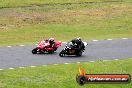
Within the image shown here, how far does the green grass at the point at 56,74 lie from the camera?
20047 mm

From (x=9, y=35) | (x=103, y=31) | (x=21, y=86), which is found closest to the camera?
(x=21, y=86)

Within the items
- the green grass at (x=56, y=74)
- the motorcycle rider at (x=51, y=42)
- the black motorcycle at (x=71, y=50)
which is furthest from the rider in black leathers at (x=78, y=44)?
the motorcycle rider at (x=51, y=42)

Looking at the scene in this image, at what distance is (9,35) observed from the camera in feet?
126

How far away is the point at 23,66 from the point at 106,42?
9919 mm

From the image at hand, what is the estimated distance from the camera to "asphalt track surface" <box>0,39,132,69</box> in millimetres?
25859

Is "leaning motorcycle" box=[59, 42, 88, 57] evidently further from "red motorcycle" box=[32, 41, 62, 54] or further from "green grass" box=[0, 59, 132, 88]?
"green grass" box=[0, 59, 132, 88]

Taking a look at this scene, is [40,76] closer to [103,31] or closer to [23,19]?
[103,31]

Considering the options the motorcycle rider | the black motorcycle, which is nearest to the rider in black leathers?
the black motorcycle

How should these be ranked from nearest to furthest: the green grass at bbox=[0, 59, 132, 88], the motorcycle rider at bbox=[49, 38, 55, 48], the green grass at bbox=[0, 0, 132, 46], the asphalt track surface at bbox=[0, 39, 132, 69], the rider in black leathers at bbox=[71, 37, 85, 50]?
the green grass at bbox=[0, 59, 132, 88], the asphalt track surface at bbox=[0, 39, 132, 69], the rider in black leathers at bbox=[71, 37, 85, 50], the motorcycle rider at bbox=[49, 38, 55, 48], the green grass at bbox=[0, 0, 132, 46]

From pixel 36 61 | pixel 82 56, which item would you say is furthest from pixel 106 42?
pixel 36 61

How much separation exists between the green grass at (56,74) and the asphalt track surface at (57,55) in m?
1.42

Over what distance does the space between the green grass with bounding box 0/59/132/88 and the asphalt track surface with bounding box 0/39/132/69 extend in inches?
→ 56.1

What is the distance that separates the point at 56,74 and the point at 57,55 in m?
5.91

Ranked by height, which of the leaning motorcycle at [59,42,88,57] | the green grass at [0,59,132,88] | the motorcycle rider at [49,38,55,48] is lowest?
the green grass at [0,59,132,88]
